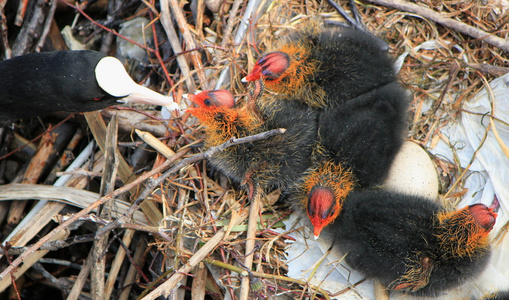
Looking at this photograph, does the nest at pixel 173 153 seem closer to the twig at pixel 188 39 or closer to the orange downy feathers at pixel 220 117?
the twig at pixel 188 39

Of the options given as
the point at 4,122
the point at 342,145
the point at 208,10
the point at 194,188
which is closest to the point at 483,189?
the point at 342,145

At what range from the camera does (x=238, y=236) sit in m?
2.25

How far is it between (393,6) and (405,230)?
1416 mm

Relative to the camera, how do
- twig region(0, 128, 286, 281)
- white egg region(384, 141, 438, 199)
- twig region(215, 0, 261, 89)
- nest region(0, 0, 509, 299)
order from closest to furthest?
1. twig region(0, 128, 286, 281)
2. nest region(0, 0, 509, 299)
3. white egg region(384, 141, 438, 199)
4. twig region(215, 0, 261, 89)

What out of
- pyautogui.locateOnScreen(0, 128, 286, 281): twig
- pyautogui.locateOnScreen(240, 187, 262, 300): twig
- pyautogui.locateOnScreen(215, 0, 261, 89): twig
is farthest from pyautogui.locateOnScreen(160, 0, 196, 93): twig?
pyautogui.locateOnScreen(240, 187, 262, 300): twig

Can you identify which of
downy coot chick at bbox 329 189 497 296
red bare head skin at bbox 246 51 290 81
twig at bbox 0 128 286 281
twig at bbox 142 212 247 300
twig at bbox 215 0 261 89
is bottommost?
downy coot chick at bbox 329 189 497 296

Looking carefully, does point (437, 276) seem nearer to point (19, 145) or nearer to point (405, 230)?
point (405, 230)

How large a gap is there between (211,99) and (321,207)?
74 cm

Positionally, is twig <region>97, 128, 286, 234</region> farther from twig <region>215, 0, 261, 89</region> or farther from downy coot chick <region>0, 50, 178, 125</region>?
twig <region>215, 0, 261, 89</region>

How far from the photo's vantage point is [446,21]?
263cm

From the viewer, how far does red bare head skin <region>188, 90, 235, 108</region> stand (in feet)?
6.96

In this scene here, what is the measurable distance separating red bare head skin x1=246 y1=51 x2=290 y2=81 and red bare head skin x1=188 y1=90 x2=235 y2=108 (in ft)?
0.76

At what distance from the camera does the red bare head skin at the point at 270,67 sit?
2.29 m

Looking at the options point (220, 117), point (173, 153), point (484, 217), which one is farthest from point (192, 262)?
point (484, 217)
